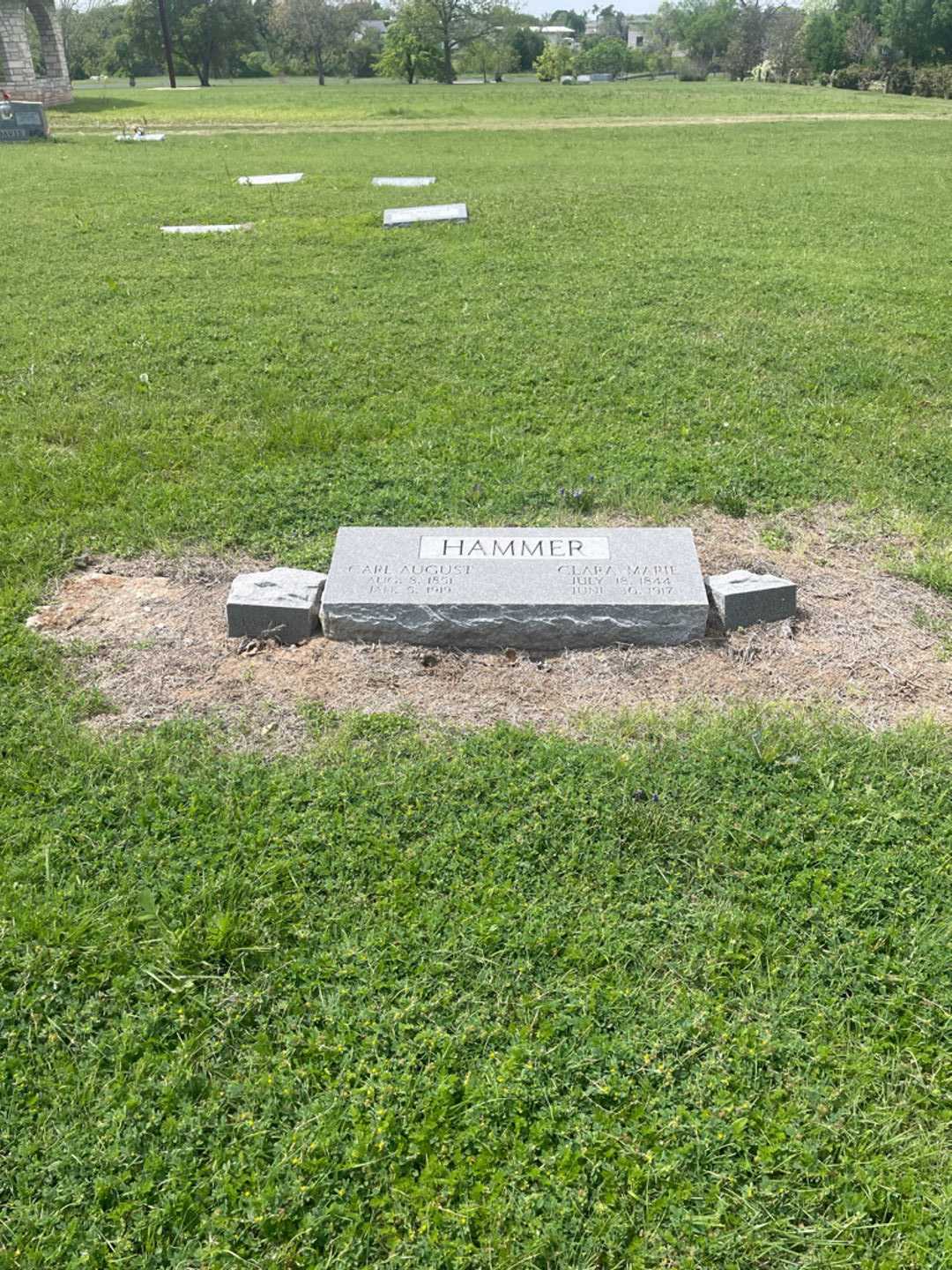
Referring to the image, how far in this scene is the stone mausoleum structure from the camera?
32.4 metres

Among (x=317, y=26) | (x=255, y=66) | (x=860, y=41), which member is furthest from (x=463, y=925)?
(x=255, y=66)

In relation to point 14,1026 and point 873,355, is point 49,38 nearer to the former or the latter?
point 873,355

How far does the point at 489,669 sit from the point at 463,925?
4.61ft

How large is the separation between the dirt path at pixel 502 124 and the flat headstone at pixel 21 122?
2.29 metres

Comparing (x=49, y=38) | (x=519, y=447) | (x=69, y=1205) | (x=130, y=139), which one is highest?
(x=49, y=38)

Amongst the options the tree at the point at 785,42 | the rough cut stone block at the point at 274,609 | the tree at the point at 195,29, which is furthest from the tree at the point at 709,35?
the rough cut stone block at the point at 274,609

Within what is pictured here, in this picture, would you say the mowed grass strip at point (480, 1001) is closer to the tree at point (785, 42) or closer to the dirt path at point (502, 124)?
the dirt path at point (502, 124)

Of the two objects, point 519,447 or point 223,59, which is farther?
point 223,59

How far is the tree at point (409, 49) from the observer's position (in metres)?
53.7

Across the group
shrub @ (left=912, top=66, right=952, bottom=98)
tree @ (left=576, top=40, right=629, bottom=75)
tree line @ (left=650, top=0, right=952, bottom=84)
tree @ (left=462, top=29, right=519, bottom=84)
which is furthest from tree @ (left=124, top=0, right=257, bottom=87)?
shrub @ (left=912, top=66, right=952, bottom=98)

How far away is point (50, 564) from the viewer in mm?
4668

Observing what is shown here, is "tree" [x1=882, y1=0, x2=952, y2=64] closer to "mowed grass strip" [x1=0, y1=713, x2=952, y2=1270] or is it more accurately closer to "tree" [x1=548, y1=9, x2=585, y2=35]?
"mowed grass strip" [x1=0, y1=713, x2=952, y2=1270]

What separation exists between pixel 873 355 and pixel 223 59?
2691 inches

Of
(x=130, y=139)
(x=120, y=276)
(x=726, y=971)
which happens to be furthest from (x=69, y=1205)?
(x=130, y=139)
